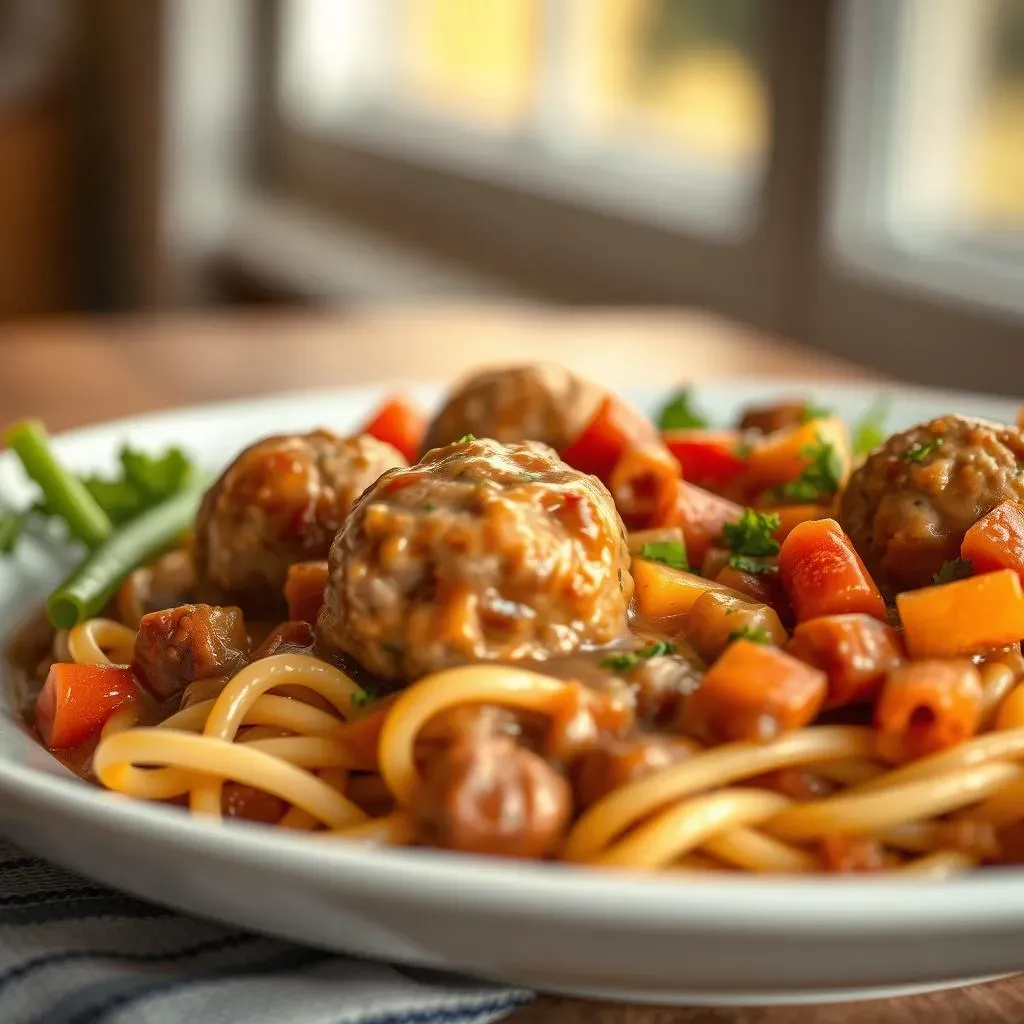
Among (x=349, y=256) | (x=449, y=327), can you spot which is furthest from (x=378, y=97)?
(x=449, y=327)

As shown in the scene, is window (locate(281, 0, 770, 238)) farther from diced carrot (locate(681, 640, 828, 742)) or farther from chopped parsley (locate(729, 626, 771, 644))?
diced carrot (locate(681, 640, 828, 742))

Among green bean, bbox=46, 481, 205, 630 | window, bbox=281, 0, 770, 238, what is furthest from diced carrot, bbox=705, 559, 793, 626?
window, bbox=281, 0, 770, 238

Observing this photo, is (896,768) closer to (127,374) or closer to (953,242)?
(127,374)

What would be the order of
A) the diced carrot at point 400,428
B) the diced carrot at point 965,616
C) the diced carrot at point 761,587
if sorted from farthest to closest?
1. the diced carrot at point 400,428
2. the diced carrot at point 761,587
3. the diced carrot at point 965,616

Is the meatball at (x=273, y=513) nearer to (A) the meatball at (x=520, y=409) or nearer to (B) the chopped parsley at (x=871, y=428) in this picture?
(A) the meatball at (x=520, y=409)

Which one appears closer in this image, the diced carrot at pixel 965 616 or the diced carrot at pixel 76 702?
the diced carrot at pixel 965 616

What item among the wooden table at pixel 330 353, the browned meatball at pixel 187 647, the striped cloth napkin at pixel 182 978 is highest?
the browned meatball at pixel 187 647

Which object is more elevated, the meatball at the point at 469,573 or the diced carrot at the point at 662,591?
the meatball at the point at 469,573

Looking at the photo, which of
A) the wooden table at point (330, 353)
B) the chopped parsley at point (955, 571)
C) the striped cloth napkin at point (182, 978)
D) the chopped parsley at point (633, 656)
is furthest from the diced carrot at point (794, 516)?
the wooden table at point (330, 353)
